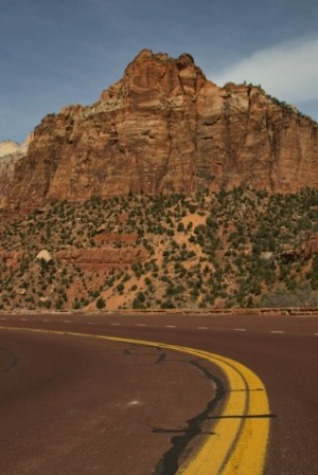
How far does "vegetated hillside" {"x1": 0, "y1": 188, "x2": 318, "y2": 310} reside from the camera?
41406 mm

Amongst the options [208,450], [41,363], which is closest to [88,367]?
[41,363]

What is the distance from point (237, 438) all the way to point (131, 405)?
7.11 feet

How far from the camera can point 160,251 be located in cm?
4997

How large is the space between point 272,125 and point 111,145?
17.4 metres

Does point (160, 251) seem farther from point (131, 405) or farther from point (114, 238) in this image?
point (131, 405)

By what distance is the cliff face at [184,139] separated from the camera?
58406 millimetres

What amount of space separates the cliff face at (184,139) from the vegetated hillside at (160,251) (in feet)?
6.09

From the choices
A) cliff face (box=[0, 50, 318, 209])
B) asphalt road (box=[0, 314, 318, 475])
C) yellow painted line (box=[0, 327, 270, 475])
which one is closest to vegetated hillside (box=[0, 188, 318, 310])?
cliff face (box=[0, 50, 318, 209])

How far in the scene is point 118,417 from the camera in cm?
627

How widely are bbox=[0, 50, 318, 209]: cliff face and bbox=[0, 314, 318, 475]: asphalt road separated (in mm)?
45343

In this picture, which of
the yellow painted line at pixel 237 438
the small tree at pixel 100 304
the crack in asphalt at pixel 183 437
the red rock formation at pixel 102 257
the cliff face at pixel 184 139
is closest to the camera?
the yellow painted line at pixel 237 438

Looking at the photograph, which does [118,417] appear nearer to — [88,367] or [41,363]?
[88,367]

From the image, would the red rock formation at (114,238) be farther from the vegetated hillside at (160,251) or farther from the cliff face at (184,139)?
the cliff face at (184,139)

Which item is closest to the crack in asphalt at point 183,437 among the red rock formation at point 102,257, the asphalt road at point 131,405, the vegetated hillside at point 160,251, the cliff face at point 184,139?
the asphalt road at point 131,405
